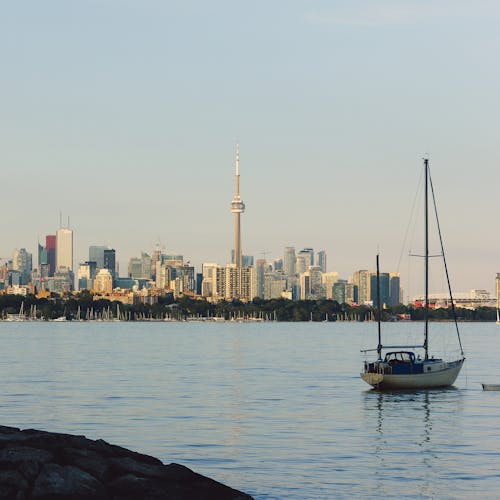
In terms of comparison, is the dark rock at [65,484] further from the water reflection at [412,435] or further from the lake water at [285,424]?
the water reflection at [412,435]

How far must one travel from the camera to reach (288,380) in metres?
93.8

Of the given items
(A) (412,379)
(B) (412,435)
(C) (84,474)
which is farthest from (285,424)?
(C) (84,474)

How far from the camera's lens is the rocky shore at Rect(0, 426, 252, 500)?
28969 mm

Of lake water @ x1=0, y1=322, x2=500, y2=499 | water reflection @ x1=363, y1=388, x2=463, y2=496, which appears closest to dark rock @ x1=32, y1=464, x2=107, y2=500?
lake water @ x1=0, y1=322, x2=500, y2=499

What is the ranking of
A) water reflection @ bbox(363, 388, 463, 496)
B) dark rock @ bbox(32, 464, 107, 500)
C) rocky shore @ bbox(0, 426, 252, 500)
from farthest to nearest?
water reflection @ bbox(363, 388, 463, 496) → rocky shore @ bbox(0, 426, 252, 500) → dark rock @ bbox(32, 464, 107, 500)

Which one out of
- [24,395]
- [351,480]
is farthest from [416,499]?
[24,395]

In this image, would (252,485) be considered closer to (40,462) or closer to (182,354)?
(40,462)

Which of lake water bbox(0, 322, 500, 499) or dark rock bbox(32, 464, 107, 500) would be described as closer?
dark rock bbox(32, 464, 107, 500)

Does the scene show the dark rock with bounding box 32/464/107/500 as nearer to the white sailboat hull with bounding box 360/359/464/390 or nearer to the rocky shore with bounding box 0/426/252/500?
the rocky shore with bounding box 0/426/252/500

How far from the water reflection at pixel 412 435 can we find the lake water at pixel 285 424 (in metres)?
0.06

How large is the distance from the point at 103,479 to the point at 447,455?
19.6 m

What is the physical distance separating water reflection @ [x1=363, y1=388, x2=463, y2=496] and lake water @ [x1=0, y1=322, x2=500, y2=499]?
6cm

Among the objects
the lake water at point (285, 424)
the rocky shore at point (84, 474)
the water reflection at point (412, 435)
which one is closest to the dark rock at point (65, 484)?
the rocky shore at point (84, 474)

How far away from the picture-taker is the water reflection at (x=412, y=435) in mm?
39812
